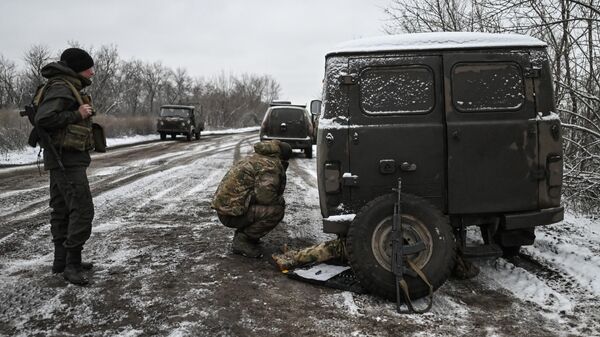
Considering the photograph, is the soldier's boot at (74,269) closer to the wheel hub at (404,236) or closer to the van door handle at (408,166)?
the wheel hub at (404,236)

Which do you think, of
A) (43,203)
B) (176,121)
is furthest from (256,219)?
(176,121)

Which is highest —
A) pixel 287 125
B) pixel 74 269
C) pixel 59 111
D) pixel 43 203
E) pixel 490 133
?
pixel 59 111

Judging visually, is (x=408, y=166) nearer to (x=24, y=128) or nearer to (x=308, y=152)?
(x=308, y=152)

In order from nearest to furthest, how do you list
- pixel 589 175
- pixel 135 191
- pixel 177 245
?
1. pixel 177 245
2. pixel 589 175
3. pixel 135 191

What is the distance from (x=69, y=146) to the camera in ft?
12.7

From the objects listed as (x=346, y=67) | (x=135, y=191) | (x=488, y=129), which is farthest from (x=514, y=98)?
(x=135, y=191)

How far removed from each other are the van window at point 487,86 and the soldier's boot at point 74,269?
3468 mm

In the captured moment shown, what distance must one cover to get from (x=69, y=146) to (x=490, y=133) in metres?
3.53

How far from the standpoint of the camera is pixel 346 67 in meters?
4.04

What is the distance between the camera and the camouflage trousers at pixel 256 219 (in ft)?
15.6

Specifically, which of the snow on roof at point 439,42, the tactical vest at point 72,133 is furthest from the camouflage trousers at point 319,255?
the tactical vest at point 72,133

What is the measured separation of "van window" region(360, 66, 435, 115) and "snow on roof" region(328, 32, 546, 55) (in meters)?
0.19

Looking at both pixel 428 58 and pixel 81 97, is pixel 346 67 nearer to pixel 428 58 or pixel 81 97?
pixel 428 58

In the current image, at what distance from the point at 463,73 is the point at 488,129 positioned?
1.74 ft
